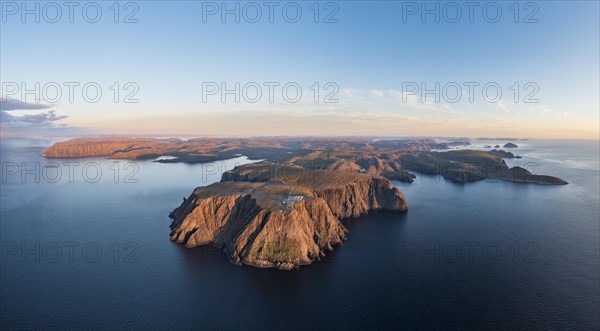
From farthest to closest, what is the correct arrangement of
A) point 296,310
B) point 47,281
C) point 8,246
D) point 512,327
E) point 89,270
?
point 8,246 < point 89,270 < point 47,281 < point 296,310 < point 512,327

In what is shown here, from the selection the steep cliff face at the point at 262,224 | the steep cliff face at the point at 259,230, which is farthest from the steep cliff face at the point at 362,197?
the steep cliff face at the point at 259,230

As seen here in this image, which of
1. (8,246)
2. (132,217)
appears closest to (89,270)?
(8,246)

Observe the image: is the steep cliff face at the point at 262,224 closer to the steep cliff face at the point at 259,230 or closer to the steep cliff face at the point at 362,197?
the steep cliff face at the point at 259,230

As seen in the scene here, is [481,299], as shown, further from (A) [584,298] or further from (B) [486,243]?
(B) [486,243]

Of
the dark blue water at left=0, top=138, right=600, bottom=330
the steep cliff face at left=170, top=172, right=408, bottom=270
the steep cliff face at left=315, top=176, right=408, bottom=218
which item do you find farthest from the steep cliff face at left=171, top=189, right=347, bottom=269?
the steep cliff face at left=315, top=176, right=408, bottom=218

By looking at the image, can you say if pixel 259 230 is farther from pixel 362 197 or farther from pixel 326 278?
pixel 362 197

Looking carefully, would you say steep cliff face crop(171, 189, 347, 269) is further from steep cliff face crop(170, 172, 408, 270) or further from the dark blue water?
the dark blue water

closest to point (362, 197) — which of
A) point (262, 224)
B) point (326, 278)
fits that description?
point (262, 224)
